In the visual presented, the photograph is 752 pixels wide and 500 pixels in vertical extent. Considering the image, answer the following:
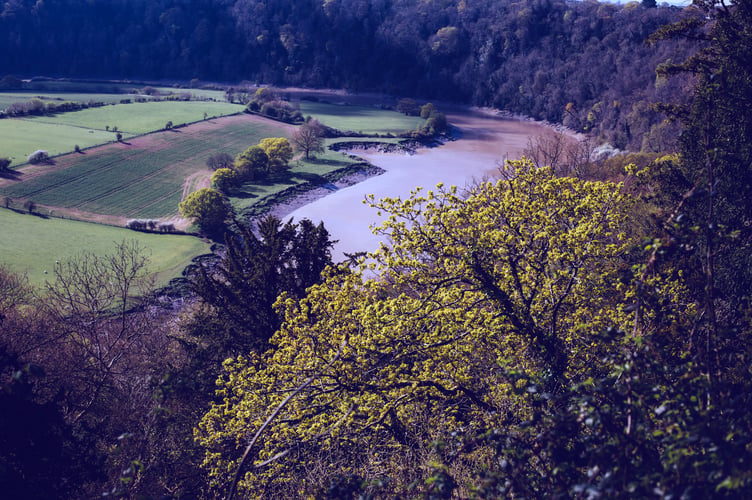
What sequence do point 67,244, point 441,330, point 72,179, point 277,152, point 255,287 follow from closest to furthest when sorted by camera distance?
1. point 441,330
2. point 255,287
3. point 67,244
4. point 72,179
5. point 277,152

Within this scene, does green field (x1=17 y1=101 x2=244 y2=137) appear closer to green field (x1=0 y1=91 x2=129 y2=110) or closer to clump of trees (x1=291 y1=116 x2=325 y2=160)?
green field (x1=0 y1=91 x2=129 y2=110)

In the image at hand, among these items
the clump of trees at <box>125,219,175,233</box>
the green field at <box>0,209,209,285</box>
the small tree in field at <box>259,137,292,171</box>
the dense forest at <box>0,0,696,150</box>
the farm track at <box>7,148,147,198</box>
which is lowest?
the green field at <box>0,209,209,285</box>

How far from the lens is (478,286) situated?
11656 millimetres

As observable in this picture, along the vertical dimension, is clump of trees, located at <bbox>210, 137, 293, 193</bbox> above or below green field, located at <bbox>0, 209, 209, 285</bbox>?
above

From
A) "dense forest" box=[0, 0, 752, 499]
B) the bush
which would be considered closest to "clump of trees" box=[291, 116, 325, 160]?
the bush

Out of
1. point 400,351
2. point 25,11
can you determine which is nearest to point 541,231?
point 400,351

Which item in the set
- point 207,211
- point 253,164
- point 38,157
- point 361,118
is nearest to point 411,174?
point 253,164

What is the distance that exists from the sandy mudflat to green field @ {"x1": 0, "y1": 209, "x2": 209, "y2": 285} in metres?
16.6

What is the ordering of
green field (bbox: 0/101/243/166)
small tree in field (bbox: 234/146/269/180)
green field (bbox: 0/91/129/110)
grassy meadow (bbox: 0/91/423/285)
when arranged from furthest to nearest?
green field (bbox: 0/91/129/110)
green field (bbox: 0/101/243/166)
small tree in field (bbox: 234/146/269/180)
grassy meadow (bbox: 0/91/423/285)

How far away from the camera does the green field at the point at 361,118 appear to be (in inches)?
4781

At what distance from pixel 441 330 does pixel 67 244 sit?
5369 centimetres

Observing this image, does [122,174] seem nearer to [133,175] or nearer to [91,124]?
[133,175]

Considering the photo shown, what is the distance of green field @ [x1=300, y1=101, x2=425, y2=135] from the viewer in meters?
121

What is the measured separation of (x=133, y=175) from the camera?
257 feet
